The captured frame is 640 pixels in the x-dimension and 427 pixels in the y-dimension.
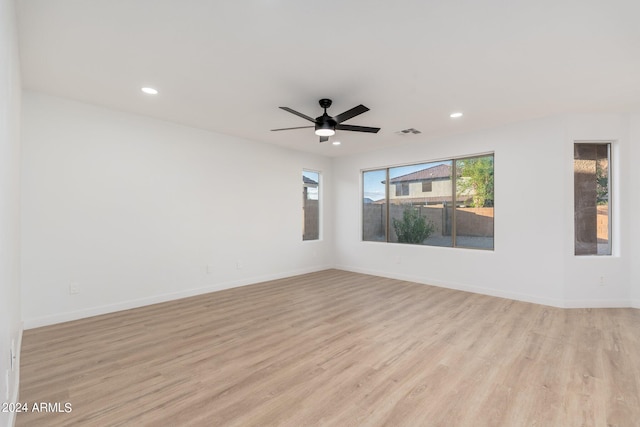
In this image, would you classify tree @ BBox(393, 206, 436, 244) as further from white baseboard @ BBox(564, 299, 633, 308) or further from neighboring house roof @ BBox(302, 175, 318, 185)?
white baseboard @ BBox(564, 299, 633, 308)

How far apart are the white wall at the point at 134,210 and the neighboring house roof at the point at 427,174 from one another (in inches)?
95.2

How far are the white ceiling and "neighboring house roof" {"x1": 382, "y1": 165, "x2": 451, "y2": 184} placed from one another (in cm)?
143

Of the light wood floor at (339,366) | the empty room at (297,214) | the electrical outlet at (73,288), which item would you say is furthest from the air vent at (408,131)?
the electrical outlet at (73,288)

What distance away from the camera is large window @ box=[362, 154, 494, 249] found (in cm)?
480

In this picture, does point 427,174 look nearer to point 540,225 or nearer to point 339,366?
point 540,225

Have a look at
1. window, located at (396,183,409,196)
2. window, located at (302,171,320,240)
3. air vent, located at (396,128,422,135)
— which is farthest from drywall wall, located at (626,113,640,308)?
window, located at (302,171,320,240)

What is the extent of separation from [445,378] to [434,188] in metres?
3.75

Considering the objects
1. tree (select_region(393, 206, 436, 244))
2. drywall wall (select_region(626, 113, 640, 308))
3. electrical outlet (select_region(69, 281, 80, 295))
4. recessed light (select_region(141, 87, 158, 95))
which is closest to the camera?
recessed light (select_region(141, 87, 158, 95))

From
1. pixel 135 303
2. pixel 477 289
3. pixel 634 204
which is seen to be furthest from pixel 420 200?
pixel 135 303

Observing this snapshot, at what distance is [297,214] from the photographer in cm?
608

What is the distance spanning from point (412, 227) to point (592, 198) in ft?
8.62

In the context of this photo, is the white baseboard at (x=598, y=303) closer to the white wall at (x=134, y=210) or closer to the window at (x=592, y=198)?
the window at (x=592, y=198)

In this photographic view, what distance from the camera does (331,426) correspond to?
1.75 metres

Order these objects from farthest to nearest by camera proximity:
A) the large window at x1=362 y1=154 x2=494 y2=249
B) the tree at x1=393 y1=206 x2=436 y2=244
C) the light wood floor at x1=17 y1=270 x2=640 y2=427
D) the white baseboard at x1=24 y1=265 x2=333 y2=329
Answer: the tree at x1=393 y1=206 x2=436 y2=244 → the large window at x1=362 y1=154 x2=494 y2=249 → the white baseboard at x1=24 y1=265 x2=333 y2=329 → the light wood floor at x1=17 y1=270 x2=640 y2=427
